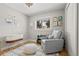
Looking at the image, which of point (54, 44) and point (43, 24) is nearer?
point (43, 24)

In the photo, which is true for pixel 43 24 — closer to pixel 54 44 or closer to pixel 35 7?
pixel 35 7

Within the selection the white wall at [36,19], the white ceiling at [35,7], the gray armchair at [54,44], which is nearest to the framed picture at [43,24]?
the white wall at [36,19]

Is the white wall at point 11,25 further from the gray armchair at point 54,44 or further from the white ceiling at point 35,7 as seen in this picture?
the gray armchair at point 54,44

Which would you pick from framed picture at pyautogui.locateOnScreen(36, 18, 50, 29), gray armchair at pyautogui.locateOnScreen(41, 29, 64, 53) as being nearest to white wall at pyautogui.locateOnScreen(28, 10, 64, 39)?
framed picture at pyautogui.locateOnScreen(36, 18, 50, 29)

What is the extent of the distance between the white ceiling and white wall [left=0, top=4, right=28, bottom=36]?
0.08m

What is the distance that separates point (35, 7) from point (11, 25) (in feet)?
1.92

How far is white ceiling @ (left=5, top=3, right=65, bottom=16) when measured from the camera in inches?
51.6

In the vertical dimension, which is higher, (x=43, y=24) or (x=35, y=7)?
(x=35, y=7)

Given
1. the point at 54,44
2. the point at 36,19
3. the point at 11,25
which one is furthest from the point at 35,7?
the point at 54,44

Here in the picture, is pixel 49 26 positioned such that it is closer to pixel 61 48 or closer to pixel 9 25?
pixel 61 48

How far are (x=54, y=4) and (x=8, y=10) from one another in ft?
2.82

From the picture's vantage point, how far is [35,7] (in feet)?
4.55

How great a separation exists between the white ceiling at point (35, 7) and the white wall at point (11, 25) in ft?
0.28

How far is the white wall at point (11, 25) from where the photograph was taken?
134 cm
